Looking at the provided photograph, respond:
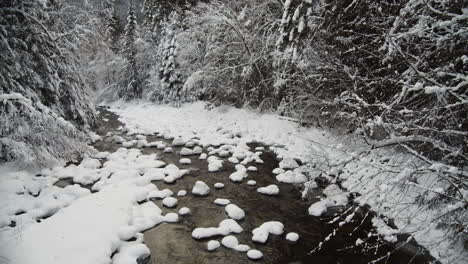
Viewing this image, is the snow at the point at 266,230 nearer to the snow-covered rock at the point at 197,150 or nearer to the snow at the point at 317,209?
the snow at the point at 317,209

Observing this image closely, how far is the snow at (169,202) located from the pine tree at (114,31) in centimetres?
2325

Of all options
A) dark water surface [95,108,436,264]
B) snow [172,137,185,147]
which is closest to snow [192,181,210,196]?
dark water surface [95,108,436,264]

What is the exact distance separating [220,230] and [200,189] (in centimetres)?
138

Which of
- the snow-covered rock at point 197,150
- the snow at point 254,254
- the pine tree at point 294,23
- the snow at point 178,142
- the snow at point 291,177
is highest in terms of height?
the pine tree at point 294,23

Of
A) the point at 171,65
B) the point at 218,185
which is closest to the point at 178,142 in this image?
the point at 218,185

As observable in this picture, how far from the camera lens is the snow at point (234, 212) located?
4.58m

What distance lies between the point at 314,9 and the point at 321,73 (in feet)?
7.57

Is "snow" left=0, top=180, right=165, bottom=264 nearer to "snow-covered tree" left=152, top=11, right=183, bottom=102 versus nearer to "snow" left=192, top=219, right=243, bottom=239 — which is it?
"snow" left=192, top=219, right=243, bottom=239

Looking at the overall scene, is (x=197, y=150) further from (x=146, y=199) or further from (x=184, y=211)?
(x=184, y=211)

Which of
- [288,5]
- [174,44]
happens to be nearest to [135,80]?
[174,44]

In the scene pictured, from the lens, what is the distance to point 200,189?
5.37 m

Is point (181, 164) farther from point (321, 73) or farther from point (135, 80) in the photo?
point (135, 80)

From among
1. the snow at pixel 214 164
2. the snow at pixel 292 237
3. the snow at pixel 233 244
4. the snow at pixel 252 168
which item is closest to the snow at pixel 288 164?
the snow at pixel 252 168

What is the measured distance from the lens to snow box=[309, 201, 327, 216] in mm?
4863
